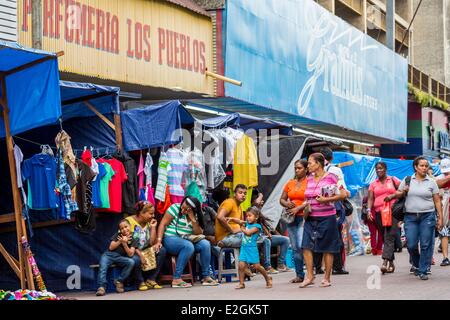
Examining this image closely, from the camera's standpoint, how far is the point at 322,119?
2762cm

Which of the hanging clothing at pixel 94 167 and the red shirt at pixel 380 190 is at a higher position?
the hanging clothing at pixel 94 167

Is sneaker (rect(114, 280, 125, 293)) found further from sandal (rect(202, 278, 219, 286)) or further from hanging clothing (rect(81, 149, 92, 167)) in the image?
hanging clothing (rect(81, 149, 92, 167))

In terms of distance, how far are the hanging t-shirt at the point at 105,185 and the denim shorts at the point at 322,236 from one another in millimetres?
2851

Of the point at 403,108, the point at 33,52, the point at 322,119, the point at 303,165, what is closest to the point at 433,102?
the point at 403,108

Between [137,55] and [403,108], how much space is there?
2172 cm

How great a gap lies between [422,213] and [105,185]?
473 cm

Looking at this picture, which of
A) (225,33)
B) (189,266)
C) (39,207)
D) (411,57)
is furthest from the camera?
(411,57)

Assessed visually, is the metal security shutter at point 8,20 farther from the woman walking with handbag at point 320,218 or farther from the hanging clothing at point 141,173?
the woman walking with handbag at point 320,218

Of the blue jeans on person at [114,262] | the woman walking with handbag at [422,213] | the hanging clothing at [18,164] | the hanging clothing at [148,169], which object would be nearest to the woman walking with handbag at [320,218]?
the woman walking with handbag at [422,213]

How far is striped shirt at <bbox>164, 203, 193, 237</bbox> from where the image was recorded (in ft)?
47.8

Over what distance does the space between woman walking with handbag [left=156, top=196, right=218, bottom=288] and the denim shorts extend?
2013 millimetres

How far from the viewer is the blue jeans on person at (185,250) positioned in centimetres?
1435

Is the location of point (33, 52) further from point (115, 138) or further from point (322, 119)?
point (322, 119)

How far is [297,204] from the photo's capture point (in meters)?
14.3
